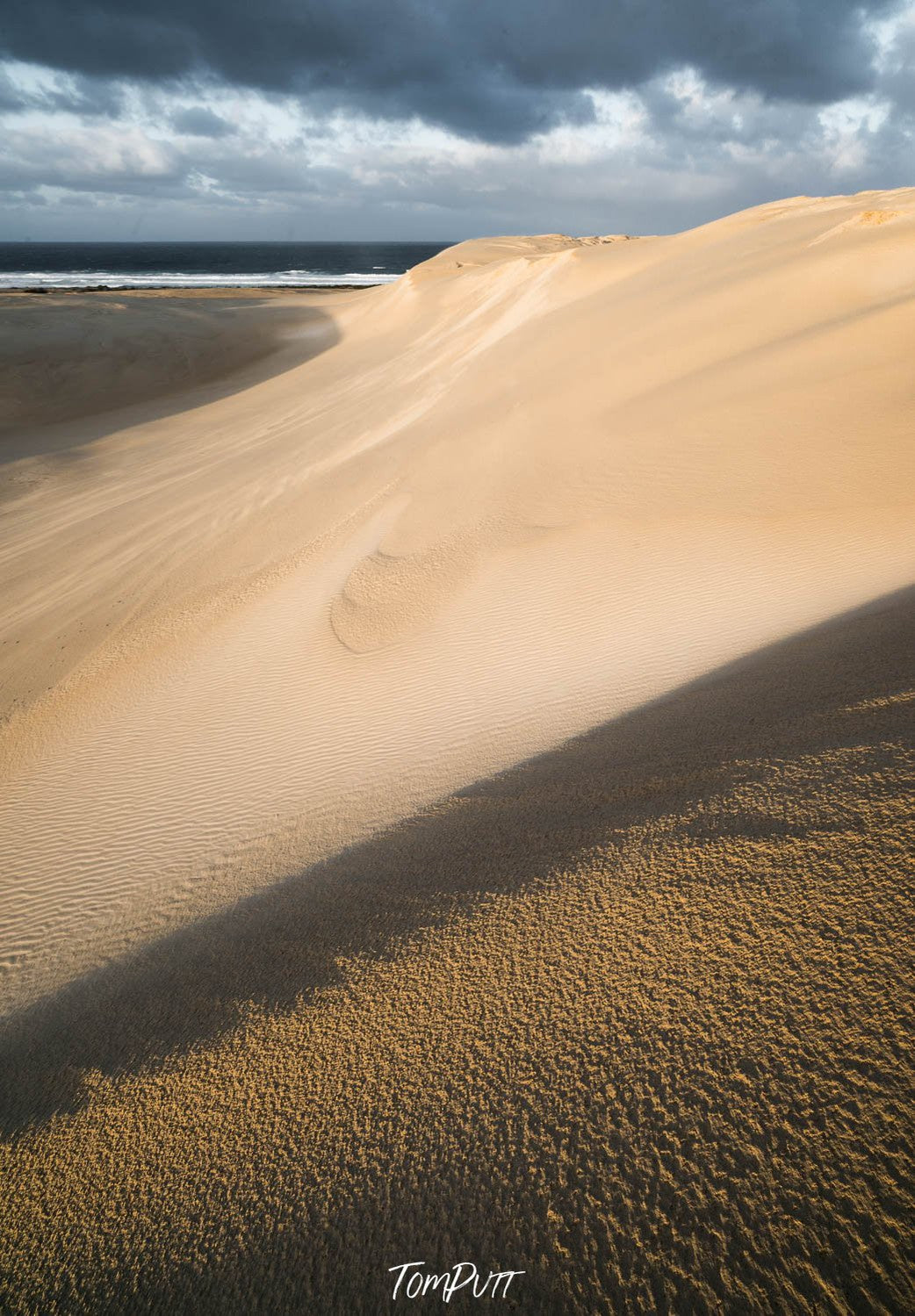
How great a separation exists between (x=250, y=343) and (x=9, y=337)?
23.1 feet

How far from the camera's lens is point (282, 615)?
21.0ft

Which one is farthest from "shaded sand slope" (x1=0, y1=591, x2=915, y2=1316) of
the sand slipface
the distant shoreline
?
the distant shoreline

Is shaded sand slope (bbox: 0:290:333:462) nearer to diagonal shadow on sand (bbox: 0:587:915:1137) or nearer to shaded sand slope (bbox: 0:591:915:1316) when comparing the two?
diagonal shadow on sand (bbox: 0:587:915:1137)

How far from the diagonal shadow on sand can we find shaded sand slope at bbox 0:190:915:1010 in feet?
1.35

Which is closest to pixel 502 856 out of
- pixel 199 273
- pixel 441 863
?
pixel 441 863

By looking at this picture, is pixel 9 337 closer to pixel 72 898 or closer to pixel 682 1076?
pixel 72 898

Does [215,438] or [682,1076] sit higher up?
[215,438]

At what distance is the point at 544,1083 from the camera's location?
63.5 inches

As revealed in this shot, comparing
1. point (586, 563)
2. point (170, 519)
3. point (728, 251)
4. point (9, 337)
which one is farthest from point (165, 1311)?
point (9, 337)

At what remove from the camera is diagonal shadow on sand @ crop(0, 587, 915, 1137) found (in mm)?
2201

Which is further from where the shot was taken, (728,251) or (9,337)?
(9,337)

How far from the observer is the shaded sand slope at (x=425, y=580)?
4008 millimetres

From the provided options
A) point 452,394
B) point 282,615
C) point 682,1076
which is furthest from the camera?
point 452,394

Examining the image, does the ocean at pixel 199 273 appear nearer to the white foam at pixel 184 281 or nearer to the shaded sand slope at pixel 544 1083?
the white foam at pixel 184 281
